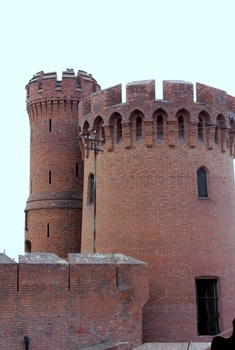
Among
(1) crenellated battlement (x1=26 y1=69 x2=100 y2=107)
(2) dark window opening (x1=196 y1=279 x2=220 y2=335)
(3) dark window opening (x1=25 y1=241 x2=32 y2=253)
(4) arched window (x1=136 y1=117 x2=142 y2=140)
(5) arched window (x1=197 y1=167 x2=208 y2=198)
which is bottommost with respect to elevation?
(2) dark window opening (x1=196 y1=279 x2=220 y2=335)

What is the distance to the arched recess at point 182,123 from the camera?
59.3 ft

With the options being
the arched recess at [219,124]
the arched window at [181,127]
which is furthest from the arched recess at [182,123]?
the arched recess at [219,124]

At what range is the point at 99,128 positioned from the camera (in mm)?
19359

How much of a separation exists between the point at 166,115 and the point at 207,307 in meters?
7.76

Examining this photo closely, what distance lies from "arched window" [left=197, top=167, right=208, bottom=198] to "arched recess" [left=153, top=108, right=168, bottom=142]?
2166 millimetres

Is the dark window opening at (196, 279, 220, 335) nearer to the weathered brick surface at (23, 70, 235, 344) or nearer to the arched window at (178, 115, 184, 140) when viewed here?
the weathered brick surface at (23, 70, 235, 344)

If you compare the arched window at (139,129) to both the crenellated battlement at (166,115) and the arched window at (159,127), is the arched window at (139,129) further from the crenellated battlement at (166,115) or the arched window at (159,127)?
the arched window at (159,127)

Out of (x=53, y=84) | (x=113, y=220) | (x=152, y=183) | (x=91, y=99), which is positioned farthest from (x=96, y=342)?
(x=53, y=84)

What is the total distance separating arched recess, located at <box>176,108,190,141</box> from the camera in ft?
59.3

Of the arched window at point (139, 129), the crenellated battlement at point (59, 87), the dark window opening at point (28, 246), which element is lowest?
the dark window opening at point (28, 246)

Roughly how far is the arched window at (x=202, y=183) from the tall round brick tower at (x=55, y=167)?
8.02m

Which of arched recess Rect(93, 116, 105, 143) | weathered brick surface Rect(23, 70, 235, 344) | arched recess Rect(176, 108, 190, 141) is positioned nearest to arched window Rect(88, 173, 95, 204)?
weathered brick surface Rect(23, 70, 235, 344)

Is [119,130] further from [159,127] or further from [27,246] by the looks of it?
[27,246]

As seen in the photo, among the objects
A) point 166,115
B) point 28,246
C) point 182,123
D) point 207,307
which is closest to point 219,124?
point 182,123
